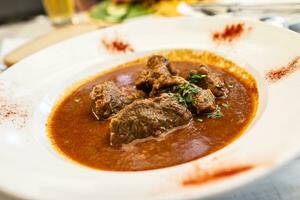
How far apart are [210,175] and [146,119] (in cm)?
85

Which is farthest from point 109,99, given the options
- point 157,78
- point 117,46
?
point 117,46

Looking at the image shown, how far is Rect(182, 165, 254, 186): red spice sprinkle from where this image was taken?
1.90 meters

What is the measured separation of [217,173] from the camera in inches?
77.0

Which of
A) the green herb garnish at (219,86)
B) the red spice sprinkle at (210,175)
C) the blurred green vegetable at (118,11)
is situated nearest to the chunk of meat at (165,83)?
the green herb garnish at (219,86)

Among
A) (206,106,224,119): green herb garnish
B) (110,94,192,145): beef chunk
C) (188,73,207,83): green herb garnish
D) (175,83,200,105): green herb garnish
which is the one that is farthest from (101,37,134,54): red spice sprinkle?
(206,106,224,119): green herb garnish

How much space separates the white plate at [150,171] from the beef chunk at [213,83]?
0.88 feet

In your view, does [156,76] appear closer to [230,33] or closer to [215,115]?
[215,115]

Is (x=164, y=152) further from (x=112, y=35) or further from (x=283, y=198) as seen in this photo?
(x=112, y=35)

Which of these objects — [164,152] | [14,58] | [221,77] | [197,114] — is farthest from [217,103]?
[14,58]

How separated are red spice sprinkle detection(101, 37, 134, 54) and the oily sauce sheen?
2.73 ft

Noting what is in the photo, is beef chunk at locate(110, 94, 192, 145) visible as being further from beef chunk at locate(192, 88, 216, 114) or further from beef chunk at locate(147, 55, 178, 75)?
beef chunk at locate(147, 55, 178, 75)

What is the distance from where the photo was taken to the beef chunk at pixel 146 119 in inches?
105

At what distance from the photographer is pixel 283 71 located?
282cm

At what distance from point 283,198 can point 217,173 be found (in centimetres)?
50
